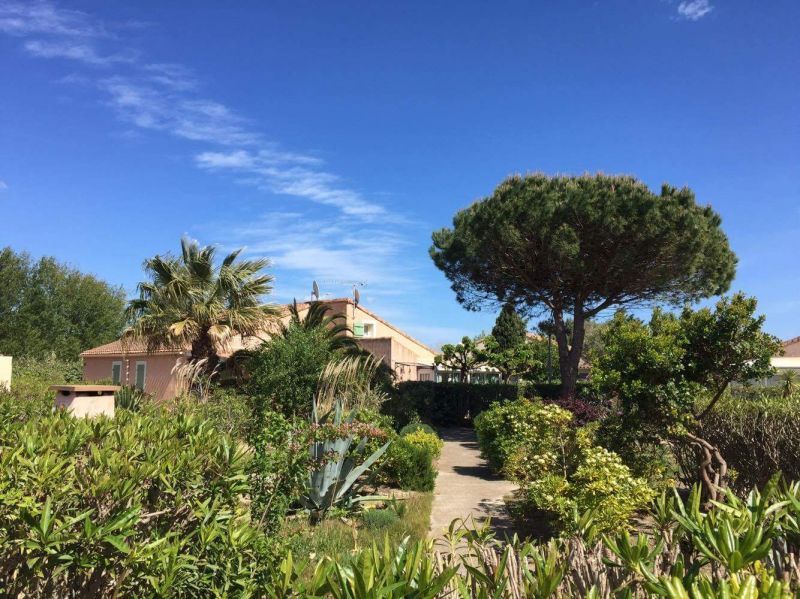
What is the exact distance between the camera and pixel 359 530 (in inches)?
259

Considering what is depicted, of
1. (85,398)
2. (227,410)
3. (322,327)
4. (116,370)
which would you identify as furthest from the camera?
(116,370)

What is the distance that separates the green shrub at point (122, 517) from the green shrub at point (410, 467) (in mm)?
6317

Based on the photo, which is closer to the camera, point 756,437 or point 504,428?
point 756,437

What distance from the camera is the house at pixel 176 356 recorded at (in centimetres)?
2241

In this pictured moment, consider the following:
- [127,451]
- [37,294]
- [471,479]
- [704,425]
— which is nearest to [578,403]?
[471,479]

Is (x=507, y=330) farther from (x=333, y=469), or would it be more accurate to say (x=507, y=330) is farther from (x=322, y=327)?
(x=333, y=469)

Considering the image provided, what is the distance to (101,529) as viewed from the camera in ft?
7.39

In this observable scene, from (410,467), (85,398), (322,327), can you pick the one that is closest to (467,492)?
(410,467)

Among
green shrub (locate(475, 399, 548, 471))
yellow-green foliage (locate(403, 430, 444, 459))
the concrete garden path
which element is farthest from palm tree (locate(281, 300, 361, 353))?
green shrub (locate(475, 399, 548, 471))

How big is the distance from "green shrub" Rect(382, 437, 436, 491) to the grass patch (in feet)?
4.34

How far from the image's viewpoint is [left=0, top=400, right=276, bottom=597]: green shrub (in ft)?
7.54

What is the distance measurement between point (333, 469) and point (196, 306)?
9804 mm

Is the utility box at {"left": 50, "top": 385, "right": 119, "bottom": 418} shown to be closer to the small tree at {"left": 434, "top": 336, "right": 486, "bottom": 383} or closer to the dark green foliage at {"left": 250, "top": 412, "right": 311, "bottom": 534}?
the dark green foliage at {"left": 250, "top": 412, "right": 311, "bottom": 534}

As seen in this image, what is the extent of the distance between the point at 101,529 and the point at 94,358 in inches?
1143
